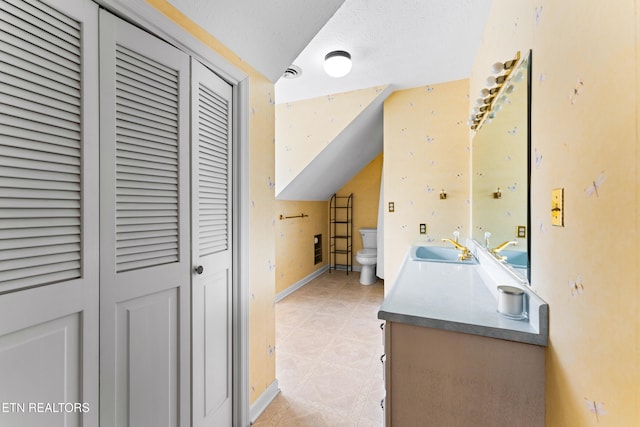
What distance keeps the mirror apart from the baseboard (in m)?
1.56

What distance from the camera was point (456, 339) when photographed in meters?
1.04

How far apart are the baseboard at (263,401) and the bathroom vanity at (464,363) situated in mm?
891

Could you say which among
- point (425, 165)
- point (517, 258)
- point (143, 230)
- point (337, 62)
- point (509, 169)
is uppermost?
point (337, 62)

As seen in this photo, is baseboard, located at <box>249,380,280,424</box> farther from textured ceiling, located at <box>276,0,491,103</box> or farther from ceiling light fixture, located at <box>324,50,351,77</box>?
textured ceiling, located at <box>276,0,491,103</box>

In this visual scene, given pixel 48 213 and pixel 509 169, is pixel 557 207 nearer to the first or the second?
pixel 509 169

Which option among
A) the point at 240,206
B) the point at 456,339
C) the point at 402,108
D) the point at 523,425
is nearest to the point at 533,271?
the point at 456,339

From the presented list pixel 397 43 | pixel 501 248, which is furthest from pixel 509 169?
pixel 397 43

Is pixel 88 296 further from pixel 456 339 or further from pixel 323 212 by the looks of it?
pixel 323 212

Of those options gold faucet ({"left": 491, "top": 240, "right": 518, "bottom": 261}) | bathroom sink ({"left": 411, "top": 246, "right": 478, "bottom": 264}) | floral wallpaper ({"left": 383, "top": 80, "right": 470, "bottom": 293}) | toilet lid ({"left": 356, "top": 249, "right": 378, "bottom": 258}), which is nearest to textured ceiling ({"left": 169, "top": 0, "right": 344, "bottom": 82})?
gold faucet ({"left": 491, "top": 240, "right": 518, "bottom": 261})

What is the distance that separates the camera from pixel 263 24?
1414mm

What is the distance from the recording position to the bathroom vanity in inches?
37.6

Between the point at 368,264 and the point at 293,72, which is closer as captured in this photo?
the point at 293,72

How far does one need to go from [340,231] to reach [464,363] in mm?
4338

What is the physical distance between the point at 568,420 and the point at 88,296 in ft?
4.68
